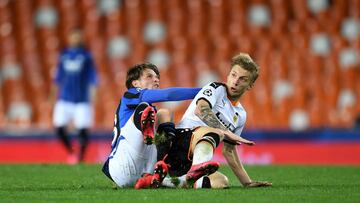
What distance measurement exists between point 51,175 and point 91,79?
11.0 ft

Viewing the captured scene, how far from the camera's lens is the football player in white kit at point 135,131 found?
6.66 meters

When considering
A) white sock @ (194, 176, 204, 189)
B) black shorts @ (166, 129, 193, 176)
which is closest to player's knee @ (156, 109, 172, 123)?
black shorts @ (166, 129, 193, 176)

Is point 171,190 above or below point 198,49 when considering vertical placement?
below

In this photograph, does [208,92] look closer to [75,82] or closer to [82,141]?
[82,141]

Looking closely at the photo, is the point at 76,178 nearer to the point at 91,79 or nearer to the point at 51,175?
the point at 51,175

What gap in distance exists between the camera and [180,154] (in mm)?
6910

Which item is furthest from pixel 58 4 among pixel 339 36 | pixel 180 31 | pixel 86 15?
pixel 339 36

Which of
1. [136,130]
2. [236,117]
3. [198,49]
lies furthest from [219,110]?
[198,49]

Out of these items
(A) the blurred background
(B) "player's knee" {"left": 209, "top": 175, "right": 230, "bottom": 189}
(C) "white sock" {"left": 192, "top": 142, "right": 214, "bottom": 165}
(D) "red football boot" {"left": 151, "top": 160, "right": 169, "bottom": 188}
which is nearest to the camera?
(C) "white sock" {"left": 192, "top": 142, "right": 214, "bottom": 165}

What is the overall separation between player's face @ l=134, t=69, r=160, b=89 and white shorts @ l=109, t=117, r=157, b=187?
0.37 meters

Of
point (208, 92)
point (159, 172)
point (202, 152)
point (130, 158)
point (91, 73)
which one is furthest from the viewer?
point (91, 73)

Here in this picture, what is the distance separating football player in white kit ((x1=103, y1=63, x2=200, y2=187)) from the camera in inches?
262

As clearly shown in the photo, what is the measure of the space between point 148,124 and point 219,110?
642 mm

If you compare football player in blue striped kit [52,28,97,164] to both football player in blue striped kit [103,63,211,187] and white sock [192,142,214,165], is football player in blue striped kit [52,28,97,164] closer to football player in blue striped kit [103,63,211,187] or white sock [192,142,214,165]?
football player in blue striped kit [103,63,211,187]
